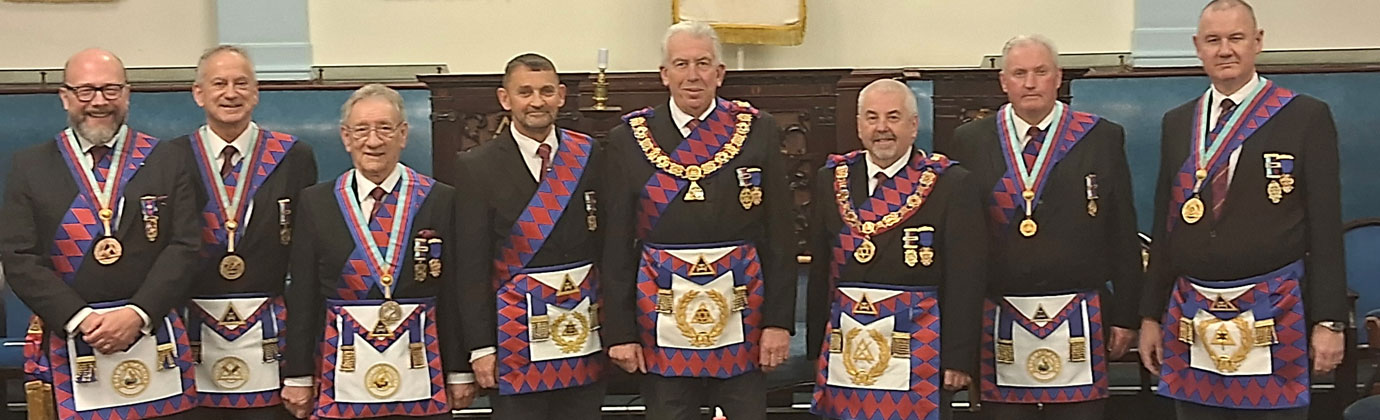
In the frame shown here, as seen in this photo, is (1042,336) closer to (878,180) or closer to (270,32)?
(878,180)

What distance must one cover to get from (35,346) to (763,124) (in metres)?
1.88

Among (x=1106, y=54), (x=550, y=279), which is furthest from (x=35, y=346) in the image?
(x=1106, y=54)

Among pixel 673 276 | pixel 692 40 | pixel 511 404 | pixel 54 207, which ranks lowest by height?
pixel 511 404

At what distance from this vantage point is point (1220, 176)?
142 inches

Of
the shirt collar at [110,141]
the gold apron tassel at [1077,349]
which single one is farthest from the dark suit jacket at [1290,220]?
the shirt collar at [110,141]

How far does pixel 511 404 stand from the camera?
378cm

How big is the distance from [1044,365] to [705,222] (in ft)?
3.05

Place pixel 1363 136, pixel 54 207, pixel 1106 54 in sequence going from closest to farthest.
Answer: pixel 54 207, pixel 1363 136, pixel 1106 54

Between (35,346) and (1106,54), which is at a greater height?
(1106,54)

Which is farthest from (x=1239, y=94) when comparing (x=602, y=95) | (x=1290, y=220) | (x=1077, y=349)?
(x=602, y=95)

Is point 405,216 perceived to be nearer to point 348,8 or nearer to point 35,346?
point 35,346

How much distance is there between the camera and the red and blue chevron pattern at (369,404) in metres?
3.60

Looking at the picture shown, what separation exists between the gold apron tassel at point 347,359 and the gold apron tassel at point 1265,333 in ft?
7.19

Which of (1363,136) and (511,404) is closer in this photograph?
(511,404)
